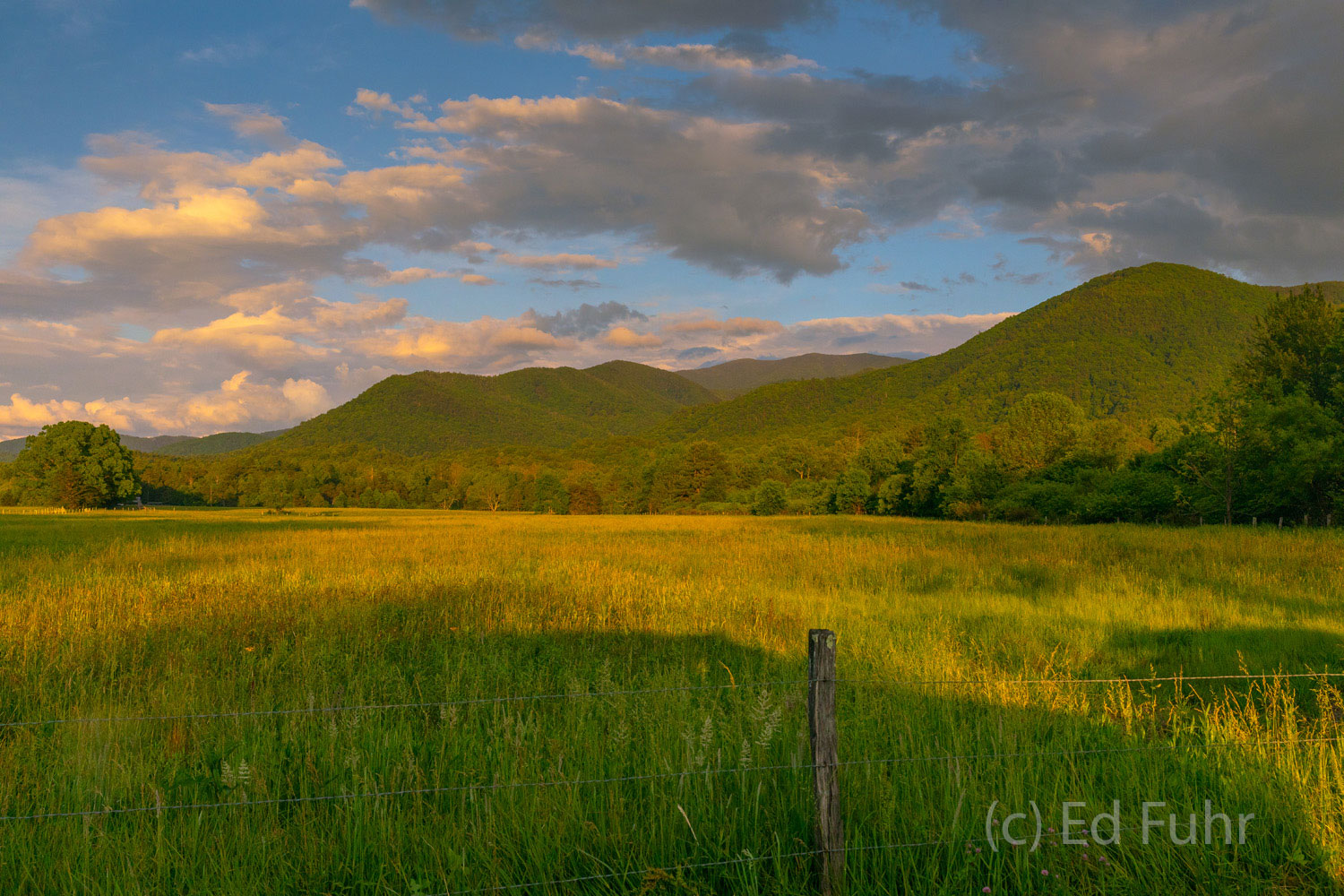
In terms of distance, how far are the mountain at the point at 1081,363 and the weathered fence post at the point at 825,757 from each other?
4762 inches

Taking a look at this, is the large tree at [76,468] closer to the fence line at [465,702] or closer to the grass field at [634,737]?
the grass field at [634,737]

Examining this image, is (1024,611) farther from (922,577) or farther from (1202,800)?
(1202,800)

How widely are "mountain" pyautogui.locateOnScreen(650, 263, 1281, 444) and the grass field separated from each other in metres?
115

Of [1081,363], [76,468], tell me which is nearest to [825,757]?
[76,468]

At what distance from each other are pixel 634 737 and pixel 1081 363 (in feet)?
539

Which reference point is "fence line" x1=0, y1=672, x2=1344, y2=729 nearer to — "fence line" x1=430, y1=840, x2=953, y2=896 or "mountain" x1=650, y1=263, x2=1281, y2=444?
"fence line" x1=430, y1=840, x2=953, y2=896

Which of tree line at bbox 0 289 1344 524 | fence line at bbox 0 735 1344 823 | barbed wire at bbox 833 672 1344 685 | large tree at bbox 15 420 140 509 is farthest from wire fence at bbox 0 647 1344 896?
large tree at bbox 15 420 140 509

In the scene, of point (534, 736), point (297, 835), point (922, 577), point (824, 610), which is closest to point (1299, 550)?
point (922, 577)

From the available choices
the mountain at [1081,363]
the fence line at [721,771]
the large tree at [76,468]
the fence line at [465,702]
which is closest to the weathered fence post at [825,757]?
the fence line at [721,771]

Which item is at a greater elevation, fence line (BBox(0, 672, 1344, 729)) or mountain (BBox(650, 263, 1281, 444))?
mountain (BBox(650, 263, 1281, 444))

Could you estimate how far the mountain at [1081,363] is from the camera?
5098 inches

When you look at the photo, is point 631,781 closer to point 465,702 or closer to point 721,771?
point 721,771

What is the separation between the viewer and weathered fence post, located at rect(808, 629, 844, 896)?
126 inches

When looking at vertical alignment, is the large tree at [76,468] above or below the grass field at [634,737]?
above
